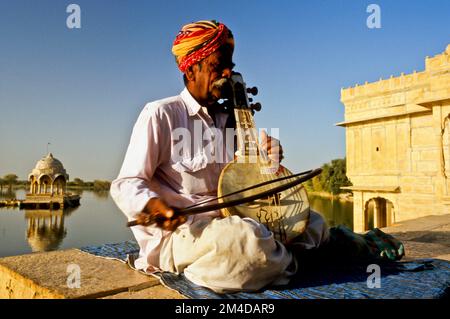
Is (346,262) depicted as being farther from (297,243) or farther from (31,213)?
(31,213)

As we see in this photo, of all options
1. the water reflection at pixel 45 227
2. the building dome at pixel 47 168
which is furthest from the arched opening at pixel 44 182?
the water reflection at pixel 45 227

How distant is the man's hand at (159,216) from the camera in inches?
54.1

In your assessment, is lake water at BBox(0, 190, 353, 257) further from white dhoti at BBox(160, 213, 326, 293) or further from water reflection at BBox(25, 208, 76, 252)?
white dhoti at BBox(160, 213, 326, 293)

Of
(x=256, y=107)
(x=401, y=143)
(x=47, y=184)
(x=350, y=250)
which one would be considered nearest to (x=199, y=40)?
(x=256, y=107)

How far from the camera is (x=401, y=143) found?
13.8m

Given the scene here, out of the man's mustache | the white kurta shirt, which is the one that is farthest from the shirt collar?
the man's mustache

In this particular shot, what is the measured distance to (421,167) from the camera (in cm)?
1297

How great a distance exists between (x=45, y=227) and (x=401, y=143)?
124ft

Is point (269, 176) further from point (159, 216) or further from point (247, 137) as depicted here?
point (159, 216)

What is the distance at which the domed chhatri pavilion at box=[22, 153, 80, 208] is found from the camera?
36.1 metres

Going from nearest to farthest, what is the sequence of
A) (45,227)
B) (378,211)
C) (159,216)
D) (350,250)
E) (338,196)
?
Answer: (159,216) < (350,250) < (378,211) < (45,227) < (338,196)

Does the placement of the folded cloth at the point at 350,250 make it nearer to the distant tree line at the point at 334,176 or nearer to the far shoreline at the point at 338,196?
the distant tree line at the point at 334,176

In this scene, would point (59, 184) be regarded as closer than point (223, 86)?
No

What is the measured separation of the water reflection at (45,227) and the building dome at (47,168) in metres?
5.88
